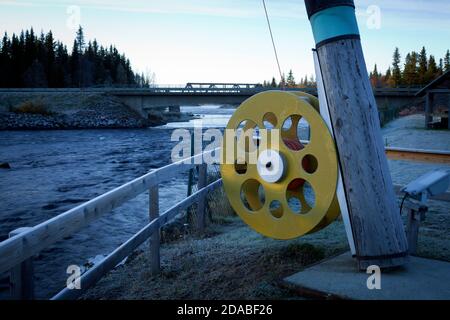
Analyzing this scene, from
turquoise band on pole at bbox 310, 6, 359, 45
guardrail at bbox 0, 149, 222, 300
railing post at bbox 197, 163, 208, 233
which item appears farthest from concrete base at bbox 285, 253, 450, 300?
railing post at bbox 197, 163, 208, 233

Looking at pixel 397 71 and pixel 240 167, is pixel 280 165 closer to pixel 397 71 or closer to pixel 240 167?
pixel 240 167

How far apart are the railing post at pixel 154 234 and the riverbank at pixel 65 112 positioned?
45.5m

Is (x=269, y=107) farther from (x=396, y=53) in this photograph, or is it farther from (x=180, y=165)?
(x=396, y=53)

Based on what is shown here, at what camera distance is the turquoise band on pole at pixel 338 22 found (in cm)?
343

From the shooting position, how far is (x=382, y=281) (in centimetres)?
326

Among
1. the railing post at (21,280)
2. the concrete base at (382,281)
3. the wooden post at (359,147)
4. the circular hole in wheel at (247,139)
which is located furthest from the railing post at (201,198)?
the railing post at (21,280)

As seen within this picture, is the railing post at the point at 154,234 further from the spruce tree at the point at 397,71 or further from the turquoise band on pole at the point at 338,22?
the spruce tree at the point at 397,71

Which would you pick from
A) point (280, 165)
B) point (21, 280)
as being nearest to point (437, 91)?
point (280, 165)

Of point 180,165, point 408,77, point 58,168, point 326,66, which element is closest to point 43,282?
point 180,165

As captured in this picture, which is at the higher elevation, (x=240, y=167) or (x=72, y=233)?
(x=240, y=167)

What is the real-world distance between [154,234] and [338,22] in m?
2.41

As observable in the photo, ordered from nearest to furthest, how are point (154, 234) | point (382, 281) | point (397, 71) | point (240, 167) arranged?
point (382, 281)
point (154, 234)
point (240, 167)
point (397, 71)

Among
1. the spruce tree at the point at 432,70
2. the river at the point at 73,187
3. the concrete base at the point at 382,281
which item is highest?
the spruce tree at the point at 432,70

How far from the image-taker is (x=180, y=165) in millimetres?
5184
